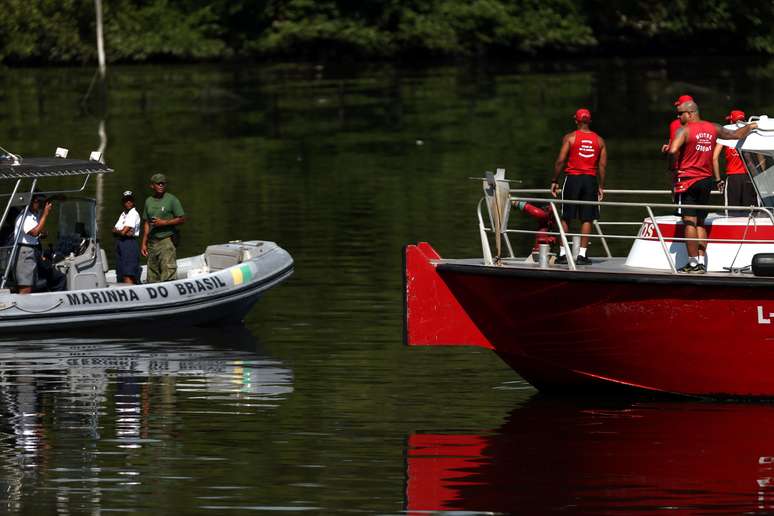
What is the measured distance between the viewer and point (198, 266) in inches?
929

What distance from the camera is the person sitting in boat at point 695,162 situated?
16516 mm

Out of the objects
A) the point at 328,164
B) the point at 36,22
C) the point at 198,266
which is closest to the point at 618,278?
the point at 198,266

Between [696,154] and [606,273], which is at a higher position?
[696,154]

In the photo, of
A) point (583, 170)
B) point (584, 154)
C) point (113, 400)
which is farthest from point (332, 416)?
point (584, 154)

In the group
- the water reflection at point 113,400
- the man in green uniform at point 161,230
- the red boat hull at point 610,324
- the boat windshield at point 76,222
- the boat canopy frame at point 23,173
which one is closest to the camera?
the water reflection at point 113,400

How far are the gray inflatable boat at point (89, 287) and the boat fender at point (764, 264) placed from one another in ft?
25.9

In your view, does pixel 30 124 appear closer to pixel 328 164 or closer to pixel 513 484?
pixel 328 164

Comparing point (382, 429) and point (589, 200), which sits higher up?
point (589, 200)

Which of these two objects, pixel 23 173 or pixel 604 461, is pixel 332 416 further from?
pixel 23 173

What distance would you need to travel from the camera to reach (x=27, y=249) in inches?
823


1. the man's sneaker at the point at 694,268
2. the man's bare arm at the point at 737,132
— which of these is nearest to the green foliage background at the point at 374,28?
the man's bare arm at the point at 737,132

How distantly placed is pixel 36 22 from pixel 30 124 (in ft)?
111

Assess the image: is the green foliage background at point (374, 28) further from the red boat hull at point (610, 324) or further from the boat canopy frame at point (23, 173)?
the red boat hull at point (610, 324)

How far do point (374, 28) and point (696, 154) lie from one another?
79190 millimetres
